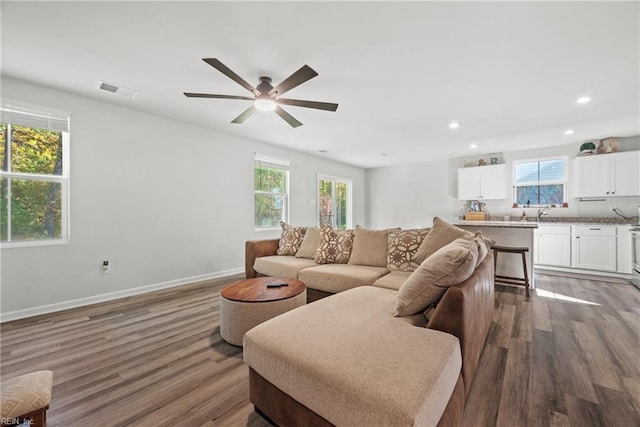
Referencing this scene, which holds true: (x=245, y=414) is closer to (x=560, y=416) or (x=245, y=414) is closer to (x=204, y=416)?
(x=204, y=416)

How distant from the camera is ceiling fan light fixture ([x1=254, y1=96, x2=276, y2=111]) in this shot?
2518 mm

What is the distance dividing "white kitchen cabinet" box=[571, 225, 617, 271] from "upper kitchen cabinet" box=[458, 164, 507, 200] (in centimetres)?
146

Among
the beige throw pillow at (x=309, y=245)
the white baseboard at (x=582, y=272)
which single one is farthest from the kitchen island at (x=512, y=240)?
the beige throw pillow at (x=309, y=245)

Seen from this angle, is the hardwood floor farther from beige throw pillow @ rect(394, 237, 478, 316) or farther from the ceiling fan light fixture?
the ceiling fan light fixture

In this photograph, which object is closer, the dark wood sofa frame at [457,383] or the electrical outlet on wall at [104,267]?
the dark wood sofa frame at [457,383]

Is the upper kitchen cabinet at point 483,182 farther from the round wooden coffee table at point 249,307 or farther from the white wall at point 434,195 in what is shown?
the round wooden coffee table at point 249,307

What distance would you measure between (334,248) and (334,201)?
393 centimetres

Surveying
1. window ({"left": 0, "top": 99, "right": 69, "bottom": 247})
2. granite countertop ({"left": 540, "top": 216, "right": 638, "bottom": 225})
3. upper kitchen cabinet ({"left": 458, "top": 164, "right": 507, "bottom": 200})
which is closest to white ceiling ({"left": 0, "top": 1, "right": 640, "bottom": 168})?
window ({"left": 0, "top": 99, "right": 69, "bottom": 247})

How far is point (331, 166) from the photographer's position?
6.75m

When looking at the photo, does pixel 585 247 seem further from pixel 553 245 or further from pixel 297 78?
pixel 297 78

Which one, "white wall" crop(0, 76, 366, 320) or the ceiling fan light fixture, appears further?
"white wall" crop(0, 76, 366, 320)

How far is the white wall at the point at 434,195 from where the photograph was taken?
16.0ft

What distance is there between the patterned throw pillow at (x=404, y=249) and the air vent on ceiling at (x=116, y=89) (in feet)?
11.1

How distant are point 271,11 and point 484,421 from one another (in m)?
2.79
